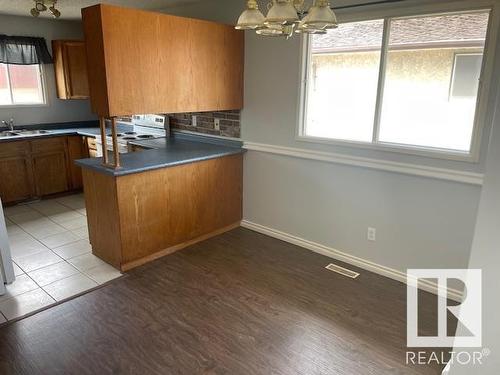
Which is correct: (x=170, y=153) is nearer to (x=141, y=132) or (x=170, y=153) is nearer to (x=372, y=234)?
(x=141, y=132)

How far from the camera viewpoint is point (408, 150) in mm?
2680

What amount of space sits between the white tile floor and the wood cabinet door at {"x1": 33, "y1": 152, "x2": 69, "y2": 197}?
0.38 metres

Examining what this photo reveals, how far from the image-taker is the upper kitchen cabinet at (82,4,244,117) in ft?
8.55

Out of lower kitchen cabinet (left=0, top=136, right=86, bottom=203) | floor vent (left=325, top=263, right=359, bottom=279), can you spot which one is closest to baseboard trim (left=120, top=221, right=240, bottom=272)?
floor vent (left=325, top=263, right=359, bottom=279)

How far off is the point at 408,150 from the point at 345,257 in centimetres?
112

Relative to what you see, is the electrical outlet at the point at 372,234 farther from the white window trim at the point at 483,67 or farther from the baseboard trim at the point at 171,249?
the baseboard trim at the point at 171,249

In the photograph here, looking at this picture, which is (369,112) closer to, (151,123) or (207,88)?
(207,88)

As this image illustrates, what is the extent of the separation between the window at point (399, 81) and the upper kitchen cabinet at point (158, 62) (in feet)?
2.78

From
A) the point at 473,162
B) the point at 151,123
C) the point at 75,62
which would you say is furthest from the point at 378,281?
the point at 75,62

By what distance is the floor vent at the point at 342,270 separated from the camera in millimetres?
3016

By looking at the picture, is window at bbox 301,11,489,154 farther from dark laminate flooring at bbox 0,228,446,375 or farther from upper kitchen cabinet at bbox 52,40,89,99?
upper kitchen cabinet at bbox 52,40,89,99

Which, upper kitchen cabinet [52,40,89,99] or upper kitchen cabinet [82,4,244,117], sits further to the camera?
upper kitchen cabinet [52,40,89,99]

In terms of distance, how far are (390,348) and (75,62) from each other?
515 cm

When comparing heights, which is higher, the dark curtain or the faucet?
the dark curtain
